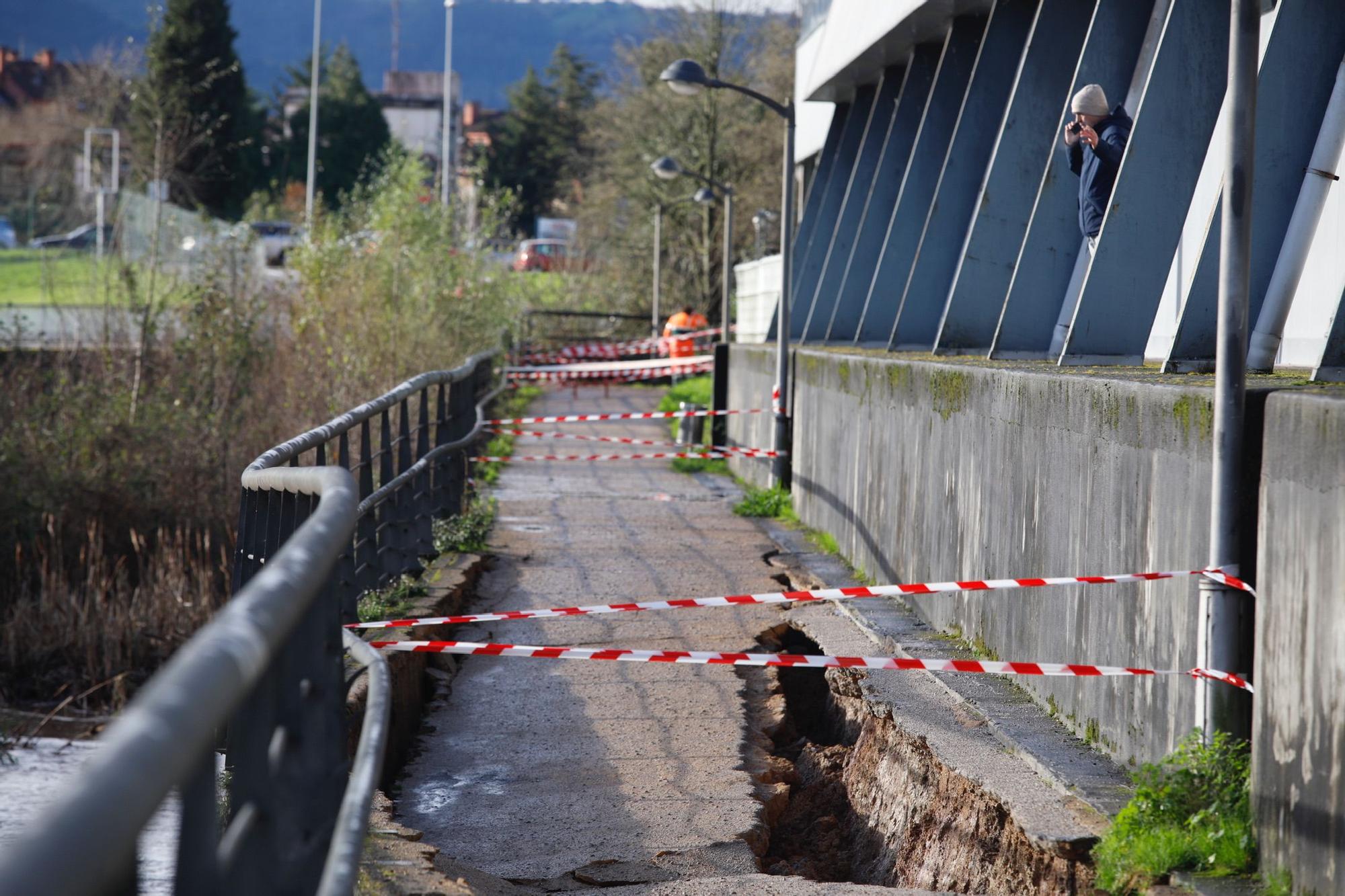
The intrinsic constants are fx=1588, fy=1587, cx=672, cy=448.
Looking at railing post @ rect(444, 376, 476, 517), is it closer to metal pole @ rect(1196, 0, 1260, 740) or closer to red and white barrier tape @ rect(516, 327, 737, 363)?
metal pole @ rect(1196, 0, 1260, 740)

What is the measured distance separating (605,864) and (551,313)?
1311 inches

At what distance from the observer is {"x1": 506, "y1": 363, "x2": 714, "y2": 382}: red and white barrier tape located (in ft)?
87.0

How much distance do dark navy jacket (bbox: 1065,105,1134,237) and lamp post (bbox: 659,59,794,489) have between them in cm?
469

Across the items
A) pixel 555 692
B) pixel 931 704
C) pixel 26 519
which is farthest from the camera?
pixel 26 519

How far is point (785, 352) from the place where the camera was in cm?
1312

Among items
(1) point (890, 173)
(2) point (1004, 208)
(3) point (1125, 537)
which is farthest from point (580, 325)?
(3) point (1125, 537)

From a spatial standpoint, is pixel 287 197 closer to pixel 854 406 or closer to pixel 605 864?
pixel 854 406

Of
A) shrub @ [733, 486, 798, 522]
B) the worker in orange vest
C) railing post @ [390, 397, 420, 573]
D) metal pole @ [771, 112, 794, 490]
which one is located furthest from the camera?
the worker in orange vest

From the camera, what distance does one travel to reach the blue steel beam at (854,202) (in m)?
16.2

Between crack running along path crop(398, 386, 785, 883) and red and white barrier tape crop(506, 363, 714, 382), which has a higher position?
red and white barrier tape crop(506, 363, 714, 382)

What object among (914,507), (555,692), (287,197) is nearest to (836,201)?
(914,507)

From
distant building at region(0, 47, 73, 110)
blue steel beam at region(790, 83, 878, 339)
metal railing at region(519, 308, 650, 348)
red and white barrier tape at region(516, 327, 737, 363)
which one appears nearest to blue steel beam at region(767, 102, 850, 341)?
blue steel beam at region(790, 83, 878, 339)

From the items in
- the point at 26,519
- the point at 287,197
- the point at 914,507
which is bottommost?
the point at 26,519

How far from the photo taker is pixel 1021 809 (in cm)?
459
